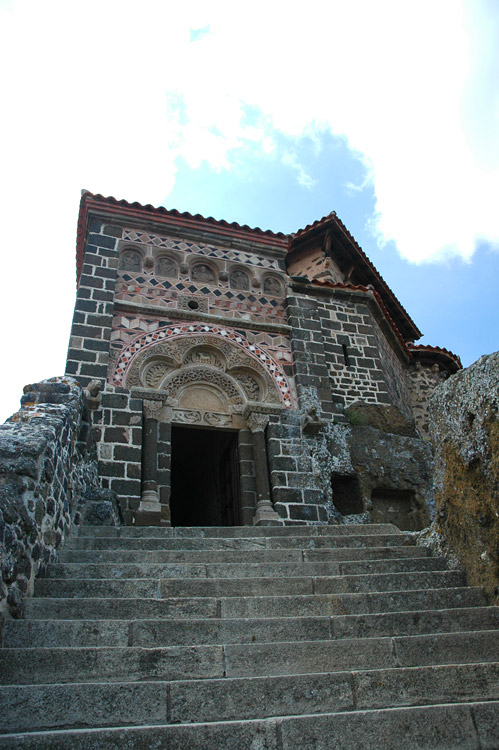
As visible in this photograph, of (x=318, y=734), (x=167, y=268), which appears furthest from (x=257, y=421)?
(x=318, y=734)

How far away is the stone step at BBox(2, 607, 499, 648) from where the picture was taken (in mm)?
3062

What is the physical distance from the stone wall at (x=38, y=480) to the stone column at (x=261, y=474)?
277 cm

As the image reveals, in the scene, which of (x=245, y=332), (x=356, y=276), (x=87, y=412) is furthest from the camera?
(x=356, y=276)

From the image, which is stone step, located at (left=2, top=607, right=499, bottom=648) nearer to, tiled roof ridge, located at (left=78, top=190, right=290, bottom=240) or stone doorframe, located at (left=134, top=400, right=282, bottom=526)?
stone doorframe, located at (left=134, top=400, right=282, bottom=526)

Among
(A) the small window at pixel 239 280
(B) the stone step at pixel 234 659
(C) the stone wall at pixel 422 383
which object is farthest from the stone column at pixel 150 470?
(C) the stone wall at pixel 422 383

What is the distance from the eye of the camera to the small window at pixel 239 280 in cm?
1014

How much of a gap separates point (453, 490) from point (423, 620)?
1151mm

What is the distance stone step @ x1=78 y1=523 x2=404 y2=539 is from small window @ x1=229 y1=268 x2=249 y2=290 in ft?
18.2

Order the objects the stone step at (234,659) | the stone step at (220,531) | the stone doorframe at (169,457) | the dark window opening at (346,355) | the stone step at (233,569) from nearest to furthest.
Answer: the stone step at (234,659) → the stone step at (233,569) → the stone step at (220,531) → the stone doorframe at (169,457) → the dark window opening at (346,355)

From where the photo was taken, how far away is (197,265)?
10.1 m

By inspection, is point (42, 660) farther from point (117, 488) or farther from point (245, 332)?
point (245, 332)

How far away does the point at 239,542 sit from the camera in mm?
4887

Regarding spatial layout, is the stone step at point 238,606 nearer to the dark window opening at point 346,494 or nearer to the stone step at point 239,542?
the stone step at point 239,542

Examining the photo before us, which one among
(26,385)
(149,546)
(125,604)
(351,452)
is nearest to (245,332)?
(351,452)
